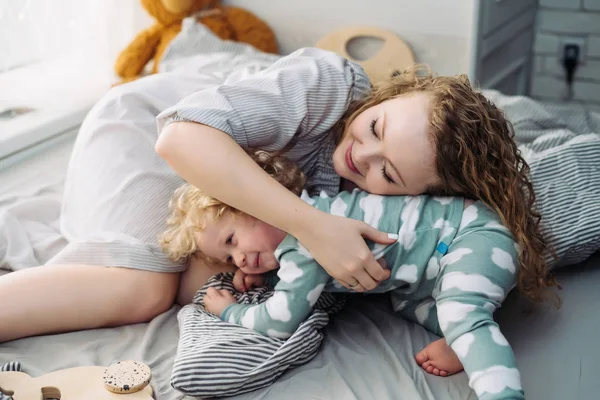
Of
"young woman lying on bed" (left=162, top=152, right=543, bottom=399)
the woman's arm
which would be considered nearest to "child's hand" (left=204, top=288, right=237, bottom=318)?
"young woman lying on bed" (left=162, top=152, right=543, bottom=399)

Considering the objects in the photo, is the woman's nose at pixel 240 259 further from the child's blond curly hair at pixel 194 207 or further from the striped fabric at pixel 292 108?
the striped fabric at pixel 292 108

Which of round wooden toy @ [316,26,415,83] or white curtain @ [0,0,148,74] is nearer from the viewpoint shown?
white curtain @ [0,0,148,74]

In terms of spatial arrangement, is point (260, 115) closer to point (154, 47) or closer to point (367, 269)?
point (367, 269)

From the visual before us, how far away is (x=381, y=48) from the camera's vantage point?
219 cm

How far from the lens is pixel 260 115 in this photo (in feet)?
4.05

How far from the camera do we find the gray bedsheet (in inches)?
43.1

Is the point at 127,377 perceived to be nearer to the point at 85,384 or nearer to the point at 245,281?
the point at 85,384

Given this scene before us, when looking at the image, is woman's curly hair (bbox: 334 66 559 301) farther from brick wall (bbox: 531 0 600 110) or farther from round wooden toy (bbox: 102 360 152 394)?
brick wall (bbox: 531 0 600 110)

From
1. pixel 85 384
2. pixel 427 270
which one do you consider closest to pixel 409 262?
pixel 427 270

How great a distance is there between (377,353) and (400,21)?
1.26 meters

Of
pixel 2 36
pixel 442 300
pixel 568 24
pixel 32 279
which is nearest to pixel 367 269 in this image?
pixel 442 300

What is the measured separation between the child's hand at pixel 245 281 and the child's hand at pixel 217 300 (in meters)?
0.03

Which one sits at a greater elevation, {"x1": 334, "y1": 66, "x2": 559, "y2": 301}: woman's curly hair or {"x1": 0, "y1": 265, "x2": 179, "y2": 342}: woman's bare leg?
{"x1": 334, "y1": 66, "x2": 559, "y2": 301}: woman's curly hair

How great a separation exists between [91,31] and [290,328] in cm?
145
